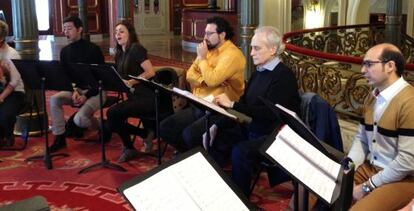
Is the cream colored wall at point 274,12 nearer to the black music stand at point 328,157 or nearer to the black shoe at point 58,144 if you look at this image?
the black shoe at point 58,144

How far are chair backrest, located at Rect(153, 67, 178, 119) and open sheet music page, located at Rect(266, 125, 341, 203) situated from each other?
282cm

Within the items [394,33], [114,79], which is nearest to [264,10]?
[394,33]

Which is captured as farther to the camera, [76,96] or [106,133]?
[106,133]

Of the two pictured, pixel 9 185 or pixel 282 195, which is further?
pixel 9 185

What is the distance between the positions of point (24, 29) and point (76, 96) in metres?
1.15

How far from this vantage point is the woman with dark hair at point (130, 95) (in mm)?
5039

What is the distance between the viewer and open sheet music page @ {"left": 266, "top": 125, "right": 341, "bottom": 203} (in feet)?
7.13

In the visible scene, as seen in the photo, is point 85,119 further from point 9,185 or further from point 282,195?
point 282,195

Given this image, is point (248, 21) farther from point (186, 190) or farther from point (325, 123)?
point (186, 190)

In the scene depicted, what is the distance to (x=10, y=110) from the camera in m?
5.43

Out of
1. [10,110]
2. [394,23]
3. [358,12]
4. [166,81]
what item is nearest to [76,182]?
[10,110]

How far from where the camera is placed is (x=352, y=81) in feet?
16.3

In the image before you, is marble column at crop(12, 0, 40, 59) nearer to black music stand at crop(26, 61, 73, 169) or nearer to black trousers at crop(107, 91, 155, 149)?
black music stand at crop(26, 61, 73, 169)

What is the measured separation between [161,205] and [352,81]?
3.56 meters
